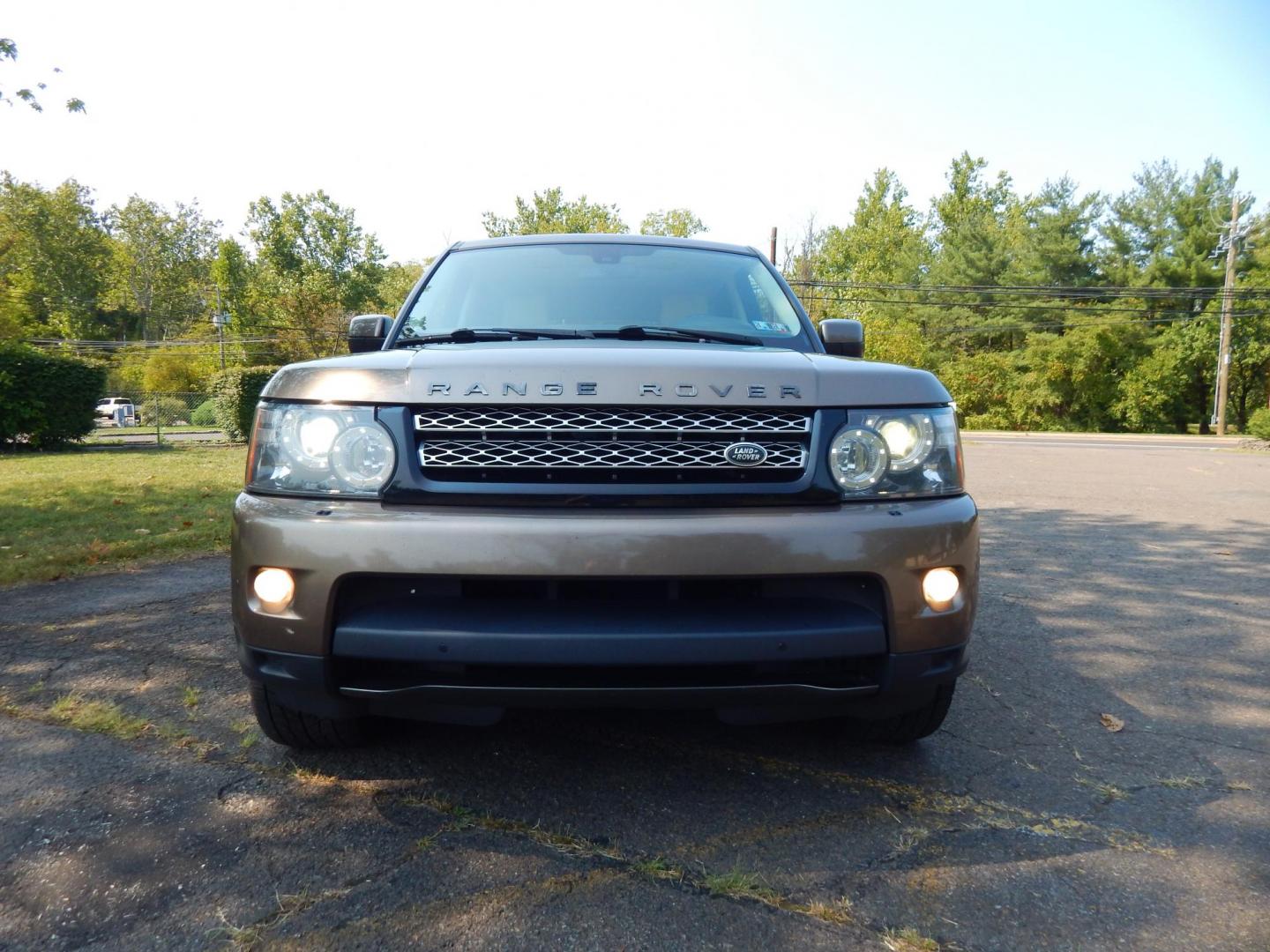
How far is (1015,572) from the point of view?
5.55m

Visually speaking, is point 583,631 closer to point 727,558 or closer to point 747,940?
point 727,558

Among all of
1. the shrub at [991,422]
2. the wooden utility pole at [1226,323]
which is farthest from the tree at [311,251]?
the wooden utility pole at [1226,323]

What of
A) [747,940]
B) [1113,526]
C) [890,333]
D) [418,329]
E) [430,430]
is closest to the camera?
[747,940]

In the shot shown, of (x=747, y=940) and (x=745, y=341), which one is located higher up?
(x=745, y=341)

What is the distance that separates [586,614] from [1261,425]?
29.7 meters

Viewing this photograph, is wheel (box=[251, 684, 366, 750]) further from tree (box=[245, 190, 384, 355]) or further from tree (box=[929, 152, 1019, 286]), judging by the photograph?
tree (box=[245, 190, 384, 355])

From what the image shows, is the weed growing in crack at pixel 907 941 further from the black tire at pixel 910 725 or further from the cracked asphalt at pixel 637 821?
the black tire at pixel 910 725

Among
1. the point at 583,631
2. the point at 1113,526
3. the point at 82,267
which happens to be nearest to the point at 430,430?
the point at 583,631

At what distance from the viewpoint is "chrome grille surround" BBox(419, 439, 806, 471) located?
2088 millimetres

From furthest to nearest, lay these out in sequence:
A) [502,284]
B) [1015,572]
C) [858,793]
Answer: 1. [1015,572]
2. [502,284]
3. [858,793]

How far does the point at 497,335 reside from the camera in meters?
2.88

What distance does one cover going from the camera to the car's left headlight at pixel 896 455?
218cm

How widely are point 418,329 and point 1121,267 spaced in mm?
47796

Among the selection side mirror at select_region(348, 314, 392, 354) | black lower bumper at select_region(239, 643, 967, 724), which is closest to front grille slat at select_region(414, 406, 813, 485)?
black lower bumper at select_region(239, 643, 967, 724)
